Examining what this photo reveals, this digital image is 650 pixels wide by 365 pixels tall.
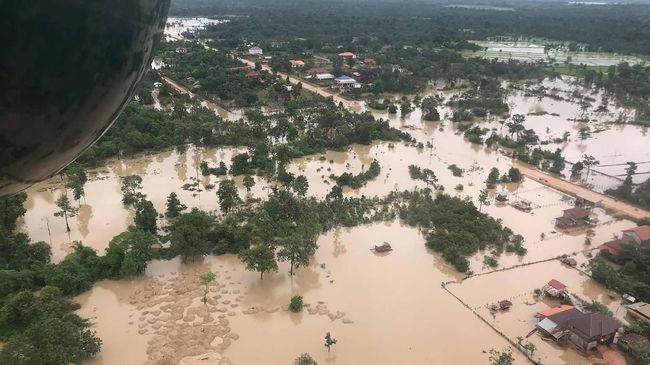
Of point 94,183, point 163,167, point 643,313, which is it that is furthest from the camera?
point 163,167

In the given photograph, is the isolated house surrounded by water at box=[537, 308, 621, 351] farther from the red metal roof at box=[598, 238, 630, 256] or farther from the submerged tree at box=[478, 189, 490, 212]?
the submerged tree at box=[478, 189, 490, 212]

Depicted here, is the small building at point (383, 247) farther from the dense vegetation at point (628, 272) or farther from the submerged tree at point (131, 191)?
the submerged tree at point (131, 191)

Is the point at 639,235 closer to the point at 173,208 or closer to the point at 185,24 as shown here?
the point at 173,208

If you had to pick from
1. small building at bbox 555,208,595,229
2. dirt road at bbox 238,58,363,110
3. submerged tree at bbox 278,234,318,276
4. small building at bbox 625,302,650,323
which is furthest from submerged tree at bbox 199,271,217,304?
dirt road at bbox 238,58,363,110

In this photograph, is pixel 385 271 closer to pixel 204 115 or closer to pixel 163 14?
pixel 163 14

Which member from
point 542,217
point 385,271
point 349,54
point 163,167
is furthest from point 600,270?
point 349,54

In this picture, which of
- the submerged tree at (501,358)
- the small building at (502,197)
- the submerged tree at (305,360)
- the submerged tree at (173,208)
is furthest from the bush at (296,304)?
the small building at (502,197)
